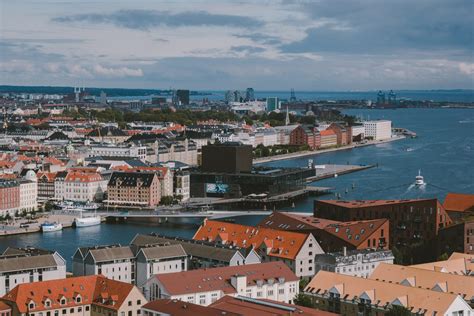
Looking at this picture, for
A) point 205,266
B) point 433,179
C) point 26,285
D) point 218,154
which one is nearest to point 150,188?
point 218,154

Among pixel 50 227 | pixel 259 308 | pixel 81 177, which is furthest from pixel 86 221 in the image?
pixel 259 308

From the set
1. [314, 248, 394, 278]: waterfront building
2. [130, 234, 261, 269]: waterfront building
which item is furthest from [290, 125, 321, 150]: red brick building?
[130, 234, 261, 269]: waterfront building

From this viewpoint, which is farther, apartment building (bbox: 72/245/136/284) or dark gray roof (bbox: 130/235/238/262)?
dark gray roof (bbox: 130/235/238/262)

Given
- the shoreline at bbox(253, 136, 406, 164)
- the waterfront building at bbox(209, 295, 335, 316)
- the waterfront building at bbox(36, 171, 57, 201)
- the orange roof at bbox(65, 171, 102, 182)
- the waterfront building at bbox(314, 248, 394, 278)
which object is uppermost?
the waterfront building at bbox(209, 295, 335, 316)

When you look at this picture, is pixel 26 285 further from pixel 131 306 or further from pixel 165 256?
pixel 165 256

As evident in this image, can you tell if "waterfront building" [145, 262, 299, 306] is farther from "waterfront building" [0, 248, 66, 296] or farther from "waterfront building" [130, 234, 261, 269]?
"waterfront building" [0, 248, 66, 296]

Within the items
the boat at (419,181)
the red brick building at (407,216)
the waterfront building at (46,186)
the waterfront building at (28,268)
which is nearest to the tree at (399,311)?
the waterfront building at (28,268)
